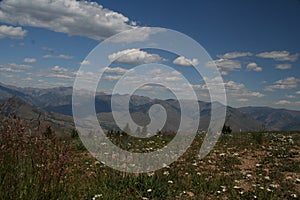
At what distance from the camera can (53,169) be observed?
4652 mm

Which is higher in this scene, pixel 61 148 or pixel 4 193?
pixel 61 148

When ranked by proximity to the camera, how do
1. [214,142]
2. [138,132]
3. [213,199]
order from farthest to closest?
[138,132], [214,142], [213,199]

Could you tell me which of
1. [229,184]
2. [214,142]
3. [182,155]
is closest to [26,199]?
[229,184]

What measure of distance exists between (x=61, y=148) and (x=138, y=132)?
13.9 metres

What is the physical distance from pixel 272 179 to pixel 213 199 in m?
2.74

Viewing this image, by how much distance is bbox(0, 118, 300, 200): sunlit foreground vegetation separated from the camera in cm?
471

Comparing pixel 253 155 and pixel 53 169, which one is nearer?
pixel 53 169

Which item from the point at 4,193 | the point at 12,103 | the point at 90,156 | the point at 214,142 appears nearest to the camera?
the point at 4,193

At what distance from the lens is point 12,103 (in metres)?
4.90

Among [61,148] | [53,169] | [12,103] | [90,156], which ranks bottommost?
[90,156]

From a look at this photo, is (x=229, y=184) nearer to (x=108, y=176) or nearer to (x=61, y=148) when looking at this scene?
(x=108, y=176)

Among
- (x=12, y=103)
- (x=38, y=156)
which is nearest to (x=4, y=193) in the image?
(x=38, y=156)

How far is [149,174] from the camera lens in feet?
28.4

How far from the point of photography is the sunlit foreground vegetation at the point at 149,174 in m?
4.71
